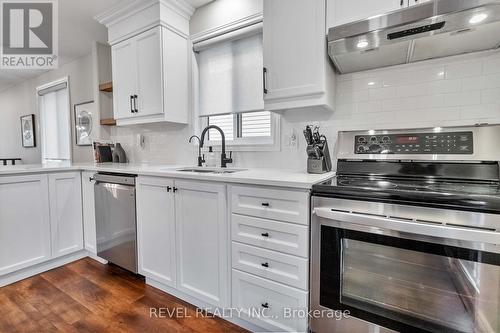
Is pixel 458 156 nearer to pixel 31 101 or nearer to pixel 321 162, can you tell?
pixel 321 162

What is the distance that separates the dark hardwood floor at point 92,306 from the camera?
1.60 meters

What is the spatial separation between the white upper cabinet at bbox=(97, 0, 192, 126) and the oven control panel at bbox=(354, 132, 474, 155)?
1.68 meters

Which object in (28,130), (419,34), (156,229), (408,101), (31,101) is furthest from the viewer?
(28,130)

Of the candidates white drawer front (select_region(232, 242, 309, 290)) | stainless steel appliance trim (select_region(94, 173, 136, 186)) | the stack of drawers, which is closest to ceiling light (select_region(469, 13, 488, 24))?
the stack of drawers

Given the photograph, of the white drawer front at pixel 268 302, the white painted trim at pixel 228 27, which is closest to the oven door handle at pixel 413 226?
the white drawer front at pixel 268 302

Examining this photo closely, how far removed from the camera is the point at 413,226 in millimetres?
1014

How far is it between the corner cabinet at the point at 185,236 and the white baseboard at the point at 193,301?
54 mm

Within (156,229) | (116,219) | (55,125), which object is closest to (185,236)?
(156,229)

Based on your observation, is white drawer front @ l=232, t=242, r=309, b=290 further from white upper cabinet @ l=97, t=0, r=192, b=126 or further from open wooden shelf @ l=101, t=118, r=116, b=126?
open wooden shelf @ l=101, t=118, r=116, b=126

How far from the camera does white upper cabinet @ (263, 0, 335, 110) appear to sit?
5.02 feet

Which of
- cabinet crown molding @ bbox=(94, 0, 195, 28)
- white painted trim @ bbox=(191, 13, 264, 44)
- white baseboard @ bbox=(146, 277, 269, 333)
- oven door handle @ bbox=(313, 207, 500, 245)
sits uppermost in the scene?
cabinet crown molding @ bbox=(94, 0, 195, 28)

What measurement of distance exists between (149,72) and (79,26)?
51.0 inches

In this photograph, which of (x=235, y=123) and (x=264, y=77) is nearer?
(x=264, y=77)

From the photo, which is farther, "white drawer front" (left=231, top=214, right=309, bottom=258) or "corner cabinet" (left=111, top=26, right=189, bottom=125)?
"corner cabinet" (left=111, top=26, right=189, bottom=125)
